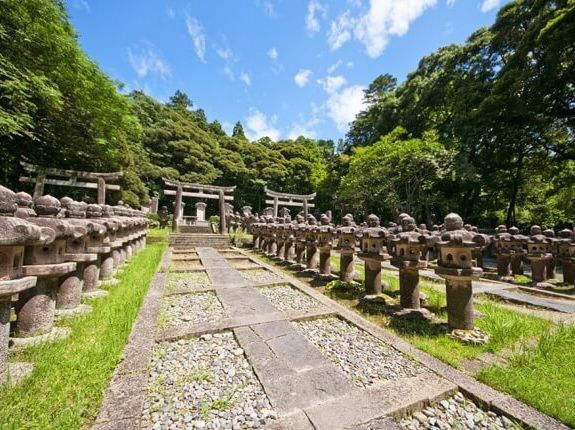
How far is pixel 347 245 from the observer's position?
546 centimetres

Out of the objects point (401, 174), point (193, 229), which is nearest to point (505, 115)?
point (401, 174)

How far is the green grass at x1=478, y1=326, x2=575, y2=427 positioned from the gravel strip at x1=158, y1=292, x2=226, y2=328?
3148 millimetres

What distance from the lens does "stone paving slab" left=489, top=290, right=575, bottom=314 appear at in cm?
432

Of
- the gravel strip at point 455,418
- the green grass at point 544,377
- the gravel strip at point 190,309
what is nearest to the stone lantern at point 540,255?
the green grass at point 544,377

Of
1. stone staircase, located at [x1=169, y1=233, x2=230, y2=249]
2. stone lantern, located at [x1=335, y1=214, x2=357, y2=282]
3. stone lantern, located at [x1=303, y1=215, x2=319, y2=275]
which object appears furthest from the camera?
stone staircase, located at [x1=169, y1=233, x2=230, y2=249]

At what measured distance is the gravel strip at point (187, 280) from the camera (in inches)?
218

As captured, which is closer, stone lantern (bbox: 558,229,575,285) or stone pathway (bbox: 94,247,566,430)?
stone pathway (bbox: 94,247,566,430)

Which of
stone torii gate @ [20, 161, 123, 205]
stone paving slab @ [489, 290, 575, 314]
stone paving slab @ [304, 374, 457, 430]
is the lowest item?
stone paving slab @ [304, 374, 457, 430]

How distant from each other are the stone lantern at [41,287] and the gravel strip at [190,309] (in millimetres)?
1139

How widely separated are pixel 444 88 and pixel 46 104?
2306 cm

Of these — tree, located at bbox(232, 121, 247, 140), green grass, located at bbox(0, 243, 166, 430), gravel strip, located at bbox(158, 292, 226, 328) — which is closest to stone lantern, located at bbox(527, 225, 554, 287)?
gravel strip, located at bbox(158, 292, 226, 328)

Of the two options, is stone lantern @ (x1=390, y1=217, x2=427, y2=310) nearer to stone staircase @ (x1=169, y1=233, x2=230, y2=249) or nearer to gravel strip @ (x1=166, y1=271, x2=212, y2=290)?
gravel strip @ (x1=166, y1=271, x2=212, y2=290)

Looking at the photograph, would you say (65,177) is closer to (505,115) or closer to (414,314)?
(414,314)

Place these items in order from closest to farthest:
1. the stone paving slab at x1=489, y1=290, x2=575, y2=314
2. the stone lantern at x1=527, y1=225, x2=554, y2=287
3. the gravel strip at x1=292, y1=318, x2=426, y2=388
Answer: the gravel strip at x1=292, y1=318, x2=426, y2=388 → the stone paving slab at x1=489, y1=290, x2=575, y2=314 → the stone lantern at x1=527, y1=225, x2=554, y2=287
